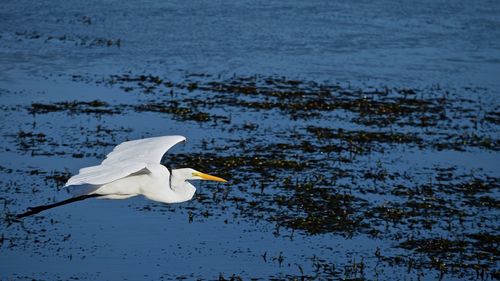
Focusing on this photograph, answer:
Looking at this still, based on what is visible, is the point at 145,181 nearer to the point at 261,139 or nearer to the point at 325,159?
the point at 325,159

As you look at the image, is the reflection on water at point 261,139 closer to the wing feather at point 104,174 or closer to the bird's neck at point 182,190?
the bird's neck at point 182,190

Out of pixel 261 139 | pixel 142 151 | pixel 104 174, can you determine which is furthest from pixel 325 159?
pixel 104 174

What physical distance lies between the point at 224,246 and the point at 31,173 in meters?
3.00

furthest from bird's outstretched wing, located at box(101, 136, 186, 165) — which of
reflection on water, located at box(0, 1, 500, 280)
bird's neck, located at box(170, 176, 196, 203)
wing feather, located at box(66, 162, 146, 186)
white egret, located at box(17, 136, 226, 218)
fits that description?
reflection on water, located at box(0, 1, 500, 280)

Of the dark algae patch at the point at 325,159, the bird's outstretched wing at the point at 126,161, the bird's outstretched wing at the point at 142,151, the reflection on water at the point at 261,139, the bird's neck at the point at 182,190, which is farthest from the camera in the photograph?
the dark algae patch at the point at 325,159

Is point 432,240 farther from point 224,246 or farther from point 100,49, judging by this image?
point 100,49

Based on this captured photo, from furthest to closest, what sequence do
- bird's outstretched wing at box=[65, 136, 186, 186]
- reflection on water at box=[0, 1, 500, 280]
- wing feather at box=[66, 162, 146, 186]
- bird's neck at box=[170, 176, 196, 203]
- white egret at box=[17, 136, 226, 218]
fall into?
reflection on water at box=[0, 1, 500, 280]
bird's neck at box=[170, 176, 196, 203]
white egret at box=[17, 136, 226, 218]
bird's outstretched wing at box=[65, 136, 186, 186]
wing feather at box=[66, 162, 146, 186]

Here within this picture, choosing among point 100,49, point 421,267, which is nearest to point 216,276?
point 421,267

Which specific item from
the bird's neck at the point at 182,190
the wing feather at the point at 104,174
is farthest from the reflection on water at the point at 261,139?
the wing feather at the point at 104,174

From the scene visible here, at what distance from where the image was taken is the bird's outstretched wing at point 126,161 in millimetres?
7934

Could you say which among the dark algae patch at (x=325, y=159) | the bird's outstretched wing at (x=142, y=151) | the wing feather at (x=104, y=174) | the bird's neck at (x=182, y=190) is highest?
the wing feather at (x=104, y=174)

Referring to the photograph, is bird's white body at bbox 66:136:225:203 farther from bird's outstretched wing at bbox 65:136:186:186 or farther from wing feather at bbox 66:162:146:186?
wing feather at bbox 66:162:146:186

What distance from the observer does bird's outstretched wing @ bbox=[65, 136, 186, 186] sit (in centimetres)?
793

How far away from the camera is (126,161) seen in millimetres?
9156
